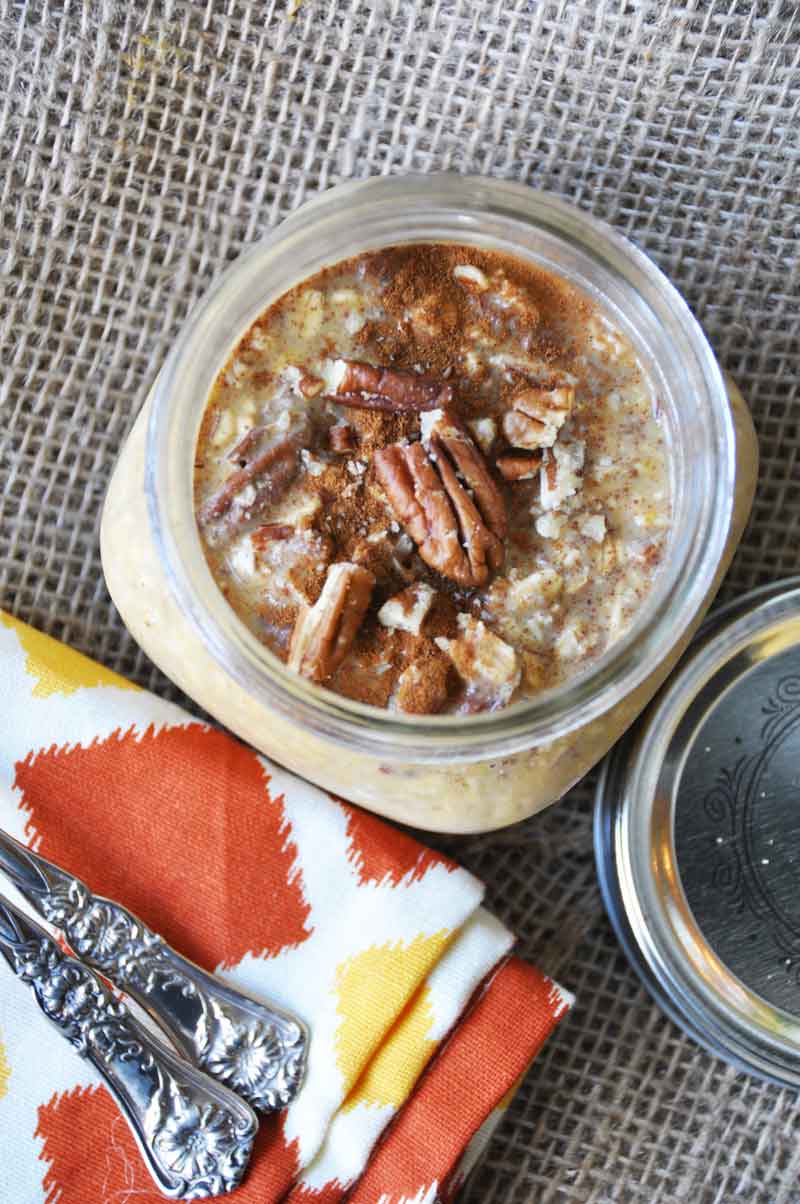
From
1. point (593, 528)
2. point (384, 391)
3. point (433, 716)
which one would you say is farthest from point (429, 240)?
point (433, 716)

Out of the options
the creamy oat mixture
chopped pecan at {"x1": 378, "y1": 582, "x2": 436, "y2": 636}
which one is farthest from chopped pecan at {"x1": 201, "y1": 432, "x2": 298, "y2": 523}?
chopped pecan at {"x1": 378, "y1": 582, "x2": 436, "y2": 636}

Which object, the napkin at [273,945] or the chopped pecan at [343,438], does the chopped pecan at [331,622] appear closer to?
the chopped pecan at [343,438]

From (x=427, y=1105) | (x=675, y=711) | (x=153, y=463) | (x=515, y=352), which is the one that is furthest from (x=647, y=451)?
(x=427, y=1105)

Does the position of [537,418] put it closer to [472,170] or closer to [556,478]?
[556,478]

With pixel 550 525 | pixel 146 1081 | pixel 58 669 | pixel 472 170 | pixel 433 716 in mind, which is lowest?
pixel 146 1081

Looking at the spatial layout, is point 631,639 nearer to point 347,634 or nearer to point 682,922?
point 347,634
